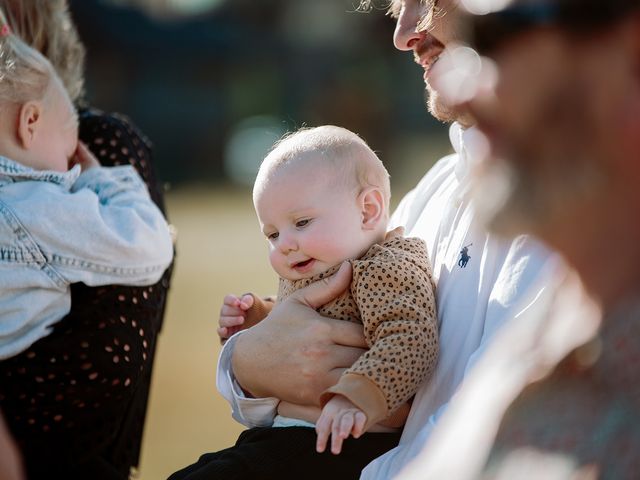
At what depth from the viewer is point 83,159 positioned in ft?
10.3

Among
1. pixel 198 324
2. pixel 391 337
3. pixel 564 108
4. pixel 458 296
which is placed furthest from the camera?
pixel 198 324

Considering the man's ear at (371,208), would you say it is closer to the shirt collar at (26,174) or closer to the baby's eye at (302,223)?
the baby's eye at (302,223)

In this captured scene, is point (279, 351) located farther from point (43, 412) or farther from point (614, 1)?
point (614, 1)

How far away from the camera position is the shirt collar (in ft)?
9.38

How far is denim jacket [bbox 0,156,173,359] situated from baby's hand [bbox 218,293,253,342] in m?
0.33

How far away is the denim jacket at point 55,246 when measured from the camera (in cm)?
275

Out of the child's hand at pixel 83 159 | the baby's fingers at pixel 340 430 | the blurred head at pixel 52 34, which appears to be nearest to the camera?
the baby's fingers at pixel 340 430

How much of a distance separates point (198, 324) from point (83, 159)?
4993 millimetres

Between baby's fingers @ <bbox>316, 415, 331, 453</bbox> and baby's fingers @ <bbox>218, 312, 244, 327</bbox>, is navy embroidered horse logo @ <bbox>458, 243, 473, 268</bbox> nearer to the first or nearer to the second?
baby's fingers @ <bbox>316, 415, 331, 453</bbox>

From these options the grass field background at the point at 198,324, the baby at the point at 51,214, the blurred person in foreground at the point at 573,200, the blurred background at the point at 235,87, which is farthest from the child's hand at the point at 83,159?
the blurred background at the point at 235,87

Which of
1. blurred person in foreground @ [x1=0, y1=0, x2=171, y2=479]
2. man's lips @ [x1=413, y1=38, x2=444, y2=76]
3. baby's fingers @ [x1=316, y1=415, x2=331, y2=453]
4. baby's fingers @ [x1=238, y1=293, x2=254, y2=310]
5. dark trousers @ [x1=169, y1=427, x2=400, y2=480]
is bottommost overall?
blurred person in foreground @ [x1=0, y1=0, x2=171, y2=479]

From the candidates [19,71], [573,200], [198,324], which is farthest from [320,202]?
[198,324]

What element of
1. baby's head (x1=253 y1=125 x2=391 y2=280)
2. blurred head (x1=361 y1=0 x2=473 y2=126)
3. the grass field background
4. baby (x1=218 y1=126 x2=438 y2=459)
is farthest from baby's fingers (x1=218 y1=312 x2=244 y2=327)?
the grass field background

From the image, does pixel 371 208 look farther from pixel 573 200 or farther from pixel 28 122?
pixel 573 200
